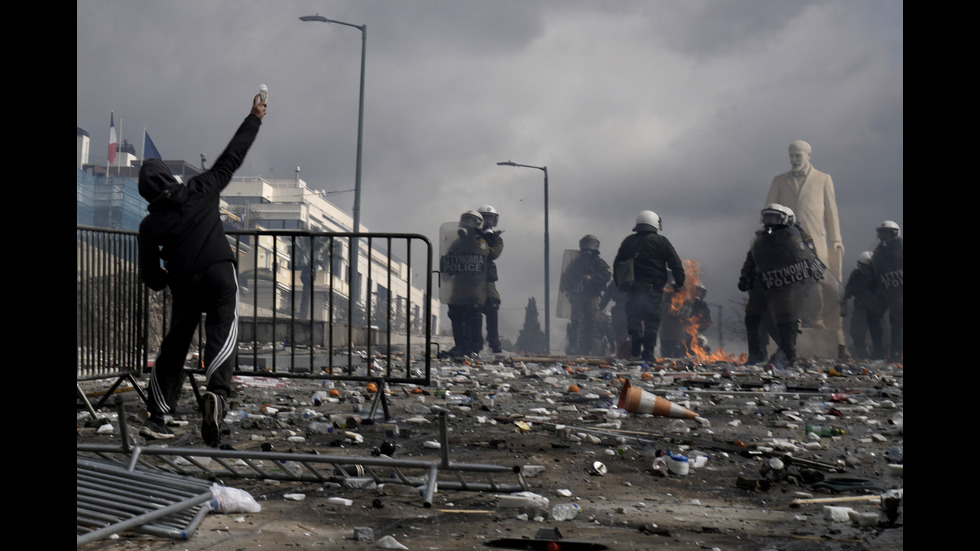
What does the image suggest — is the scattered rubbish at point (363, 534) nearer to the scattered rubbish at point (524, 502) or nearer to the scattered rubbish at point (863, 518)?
the scattered rubbish at point (524, 502)

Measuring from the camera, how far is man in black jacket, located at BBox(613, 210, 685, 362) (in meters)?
15.3

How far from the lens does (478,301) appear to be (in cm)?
1723

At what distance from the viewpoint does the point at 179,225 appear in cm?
504

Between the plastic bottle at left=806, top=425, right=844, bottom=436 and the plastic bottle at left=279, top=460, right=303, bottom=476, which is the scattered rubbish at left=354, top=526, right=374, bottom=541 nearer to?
the plastic bottle at left=279, top=460, right=303, bottom=476

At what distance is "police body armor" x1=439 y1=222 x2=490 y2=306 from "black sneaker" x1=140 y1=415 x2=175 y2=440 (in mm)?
11933

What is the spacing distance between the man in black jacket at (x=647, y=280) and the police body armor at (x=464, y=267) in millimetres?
2706

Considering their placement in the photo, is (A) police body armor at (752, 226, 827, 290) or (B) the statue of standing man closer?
(A) police body armor at (752, 226, 827, 290)

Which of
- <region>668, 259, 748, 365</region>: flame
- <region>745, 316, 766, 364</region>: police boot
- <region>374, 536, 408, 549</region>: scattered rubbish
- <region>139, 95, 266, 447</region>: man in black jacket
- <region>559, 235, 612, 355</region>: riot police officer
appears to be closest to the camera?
<region>374, 536, 408, 549</region>: scattered rubbish

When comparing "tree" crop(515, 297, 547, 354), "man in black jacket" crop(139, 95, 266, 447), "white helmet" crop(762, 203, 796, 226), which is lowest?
"tree" crop(515, 297, 547, 354)

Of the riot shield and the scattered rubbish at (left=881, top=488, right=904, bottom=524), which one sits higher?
→ the riot shield

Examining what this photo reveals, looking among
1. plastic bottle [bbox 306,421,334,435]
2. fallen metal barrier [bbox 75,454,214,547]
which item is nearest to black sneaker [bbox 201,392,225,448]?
plastic bottle [bbox 306,421,334,435]

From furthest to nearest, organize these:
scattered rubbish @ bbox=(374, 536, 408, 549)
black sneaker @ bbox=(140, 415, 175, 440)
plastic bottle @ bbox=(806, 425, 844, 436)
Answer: plastic bottle @ bbox=(806, 425, 844, 436), black sneaker @ bbox=(140, 415, 175, 440), scattered rubbish @ bbox=(374, 536, 408, 549)

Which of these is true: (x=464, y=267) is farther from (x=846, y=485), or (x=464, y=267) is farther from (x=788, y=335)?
(x=846, y=485)
